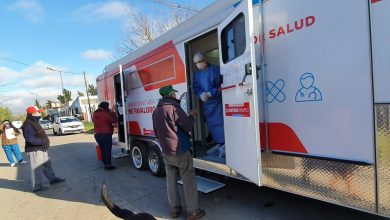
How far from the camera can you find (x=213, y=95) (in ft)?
16.6

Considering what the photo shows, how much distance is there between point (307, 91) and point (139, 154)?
5.29 m

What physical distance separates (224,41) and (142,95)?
3299mm

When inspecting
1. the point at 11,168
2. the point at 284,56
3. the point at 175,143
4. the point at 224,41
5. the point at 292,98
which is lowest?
the point at 11,168

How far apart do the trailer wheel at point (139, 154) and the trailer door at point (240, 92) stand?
3567mm

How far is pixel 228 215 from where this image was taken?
464 centimetres

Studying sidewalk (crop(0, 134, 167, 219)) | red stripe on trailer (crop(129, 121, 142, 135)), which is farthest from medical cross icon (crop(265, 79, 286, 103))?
red stripe on trailer (crop(129, 121, 142, 135))

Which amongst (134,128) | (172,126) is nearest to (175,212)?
(172,126)

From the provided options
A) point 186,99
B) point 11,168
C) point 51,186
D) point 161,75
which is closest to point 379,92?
point 186,99

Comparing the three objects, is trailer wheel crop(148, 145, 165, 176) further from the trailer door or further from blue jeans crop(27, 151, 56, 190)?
the trailer door

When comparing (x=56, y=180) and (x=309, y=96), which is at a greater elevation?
(x=309, y=96)

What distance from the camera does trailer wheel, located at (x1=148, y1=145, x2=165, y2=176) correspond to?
6.83 meters

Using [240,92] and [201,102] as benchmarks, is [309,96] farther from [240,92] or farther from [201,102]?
[201,102]

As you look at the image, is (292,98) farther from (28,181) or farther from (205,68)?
(28,181)

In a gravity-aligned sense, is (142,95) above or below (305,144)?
above
